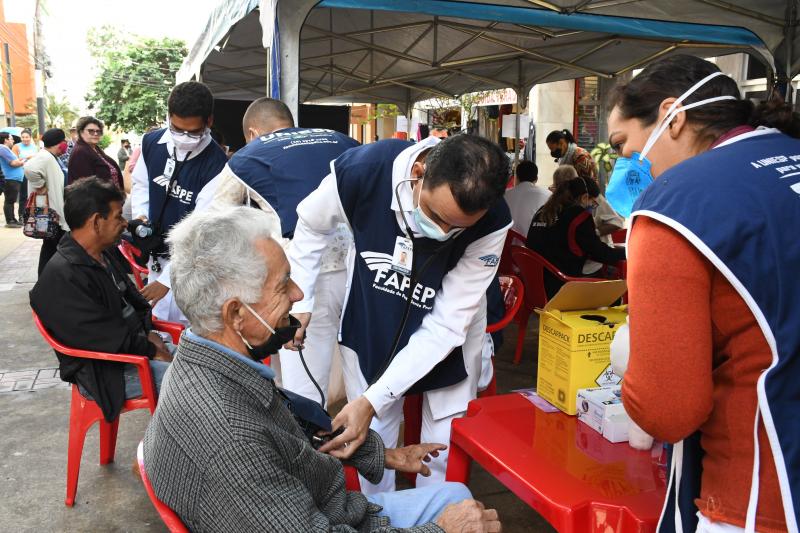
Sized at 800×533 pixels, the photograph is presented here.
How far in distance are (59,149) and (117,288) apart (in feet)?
15.9

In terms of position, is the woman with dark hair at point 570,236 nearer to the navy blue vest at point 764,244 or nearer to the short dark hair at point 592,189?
the short dark hair at point 592,189

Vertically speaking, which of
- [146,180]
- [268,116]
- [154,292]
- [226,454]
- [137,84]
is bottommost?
[154,292]

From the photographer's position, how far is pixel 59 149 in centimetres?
708

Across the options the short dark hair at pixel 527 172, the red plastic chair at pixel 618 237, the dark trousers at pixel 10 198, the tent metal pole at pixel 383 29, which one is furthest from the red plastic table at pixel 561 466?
the dark trousers at pixel 10 198

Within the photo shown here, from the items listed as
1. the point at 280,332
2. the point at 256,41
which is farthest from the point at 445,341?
the point at 256,41

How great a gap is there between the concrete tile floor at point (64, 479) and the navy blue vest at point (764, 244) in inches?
74.8

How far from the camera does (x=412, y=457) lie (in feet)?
6.57

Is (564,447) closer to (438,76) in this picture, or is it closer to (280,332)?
(280,332)

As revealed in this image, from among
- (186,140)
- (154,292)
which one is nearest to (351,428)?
(154,292)

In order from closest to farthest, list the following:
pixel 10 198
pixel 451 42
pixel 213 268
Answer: pixel 213 268, pixel 451 42, pixel 10 198

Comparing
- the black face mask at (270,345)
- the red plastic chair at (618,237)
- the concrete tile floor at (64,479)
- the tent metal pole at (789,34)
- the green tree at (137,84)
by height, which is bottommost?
the concrete tile floor at (64,479)

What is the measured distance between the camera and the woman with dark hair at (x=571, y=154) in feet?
21.8

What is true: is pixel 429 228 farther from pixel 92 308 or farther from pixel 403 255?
pixel 92 308

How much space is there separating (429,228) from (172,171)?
241 cm
